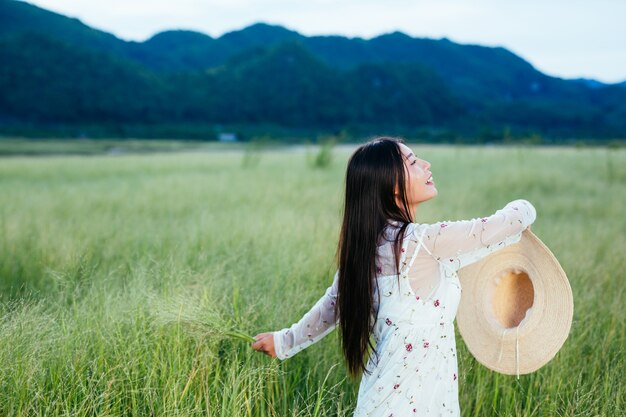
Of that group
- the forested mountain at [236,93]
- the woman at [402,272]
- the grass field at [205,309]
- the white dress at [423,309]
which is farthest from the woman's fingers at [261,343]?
the forested mountain at [236,93]

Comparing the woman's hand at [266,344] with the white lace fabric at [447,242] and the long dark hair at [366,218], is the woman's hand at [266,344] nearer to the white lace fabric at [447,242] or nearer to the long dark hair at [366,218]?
the long dark hair at [366,218]

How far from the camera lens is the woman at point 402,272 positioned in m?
1.66

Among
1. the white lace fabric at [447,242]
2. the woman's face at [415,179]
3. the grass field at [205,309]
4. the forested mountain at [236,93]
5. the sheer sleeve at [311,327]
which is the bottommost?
the grass field at [205,309]

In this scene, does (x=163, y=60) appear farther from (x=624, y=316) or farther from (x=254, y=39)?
(x=624, y=316)

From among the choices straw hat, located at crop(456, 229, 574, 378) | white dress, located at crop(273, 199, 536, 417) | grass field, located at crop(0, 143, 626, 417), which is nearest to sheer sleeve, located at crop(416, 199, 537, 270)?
white dress, located at crop(273, 199, 536, 417)

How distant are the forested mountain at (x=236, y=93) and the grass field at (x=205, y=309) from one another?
4572 cm

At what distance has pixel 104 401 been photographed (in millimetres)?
1923

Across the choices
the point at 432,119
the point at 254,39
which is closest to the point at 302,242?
the point at 432,119

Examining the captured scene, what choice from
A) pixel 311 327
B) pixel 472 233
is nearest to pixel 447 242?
pixel 472 233

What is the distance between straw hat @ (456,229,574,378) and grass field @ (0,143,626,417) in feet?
1.23

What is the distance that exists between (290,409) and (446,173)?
1078 centimetres

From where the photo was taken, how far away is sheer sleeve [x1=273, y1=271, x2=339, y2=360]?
1.91 m

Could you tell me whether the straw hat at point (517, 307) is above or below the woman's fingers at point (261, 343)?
above

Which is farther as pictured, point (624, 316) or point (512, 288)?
point (624, 316)
